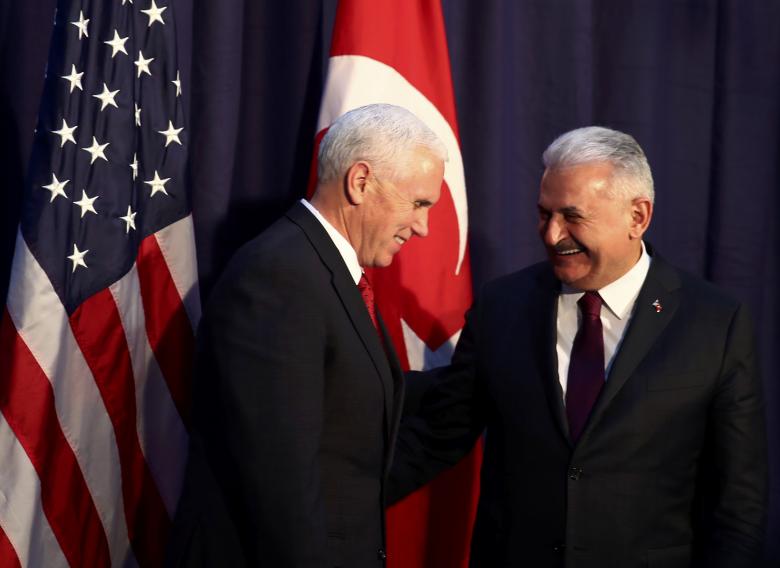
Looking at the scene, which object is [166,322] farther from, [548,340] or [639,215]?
[639,215]

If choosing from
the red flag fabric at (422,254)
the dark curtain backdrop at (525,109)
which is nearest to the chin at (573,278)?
the red flag fabric at (422,254)

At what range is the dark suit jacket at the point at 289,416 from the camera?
1543 millimetres

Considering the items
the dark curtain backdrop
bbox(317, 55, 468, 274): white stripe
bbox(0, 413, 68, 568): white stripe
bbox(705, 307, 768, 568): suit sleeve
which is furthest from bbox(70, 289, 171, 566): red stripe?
bbox(705, 307, 768, 568): suit sleeve

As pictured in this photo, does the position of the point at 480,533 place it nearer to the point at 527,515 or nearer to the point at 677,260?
the point at 527,515

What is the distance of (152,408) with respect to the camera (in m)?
2.28

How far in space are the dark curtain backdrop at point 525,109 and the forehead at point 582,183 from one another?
0.96 metres

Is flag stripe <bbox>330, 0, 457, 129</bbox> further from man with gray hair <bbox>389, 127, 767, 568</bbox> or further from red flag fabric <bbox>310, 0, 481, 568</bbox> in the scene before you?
man with gray hair <bbox>389, 127, 767, 568</bbox>

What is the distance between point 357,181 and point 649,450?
73 centimetres

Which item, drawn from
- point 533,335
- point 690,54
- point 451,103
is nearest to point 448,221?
point 451,103

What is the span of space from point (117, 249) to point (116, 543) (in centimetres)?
69

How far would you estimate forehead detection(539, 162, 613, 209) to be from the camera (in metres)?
1.81

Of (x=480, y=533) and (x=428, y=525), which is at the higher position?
(x=480, y=533)

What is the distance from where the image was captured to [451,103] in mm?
2510

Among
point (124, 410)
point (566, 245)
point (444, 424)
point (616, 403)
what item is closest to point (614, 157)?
point (566, 245)
